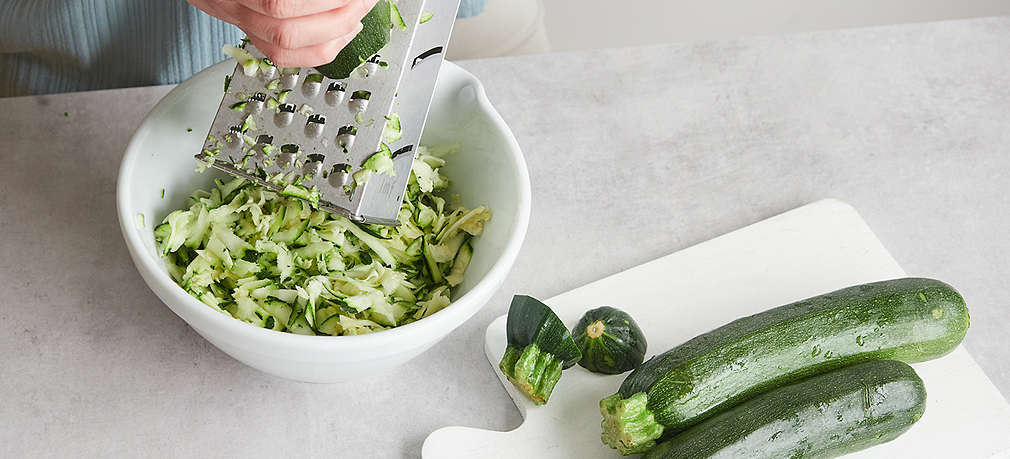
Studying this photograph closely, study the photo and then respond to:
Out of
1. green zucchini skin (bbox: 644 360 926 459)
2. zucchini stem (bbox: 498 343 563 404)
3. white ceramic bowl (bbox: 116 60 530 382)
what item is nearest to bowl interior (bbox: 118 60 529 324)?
white ceramic bowl (bbox: 116 60 530 382)

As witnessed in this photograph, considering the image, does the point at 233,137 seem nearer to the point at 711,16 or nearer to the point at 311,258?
the point at 311,258

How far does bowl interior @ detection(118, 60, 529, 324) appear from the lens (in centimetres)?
120

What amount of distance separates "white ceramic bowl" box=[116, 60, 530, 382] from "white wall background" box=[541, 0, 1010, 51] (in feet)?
6.68

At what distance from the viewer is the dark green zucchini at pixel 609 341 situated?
1.28 m

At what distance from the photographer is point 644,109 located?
168 cm

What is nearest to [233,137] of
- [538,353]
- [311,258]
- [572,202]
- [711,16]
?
[311,258]

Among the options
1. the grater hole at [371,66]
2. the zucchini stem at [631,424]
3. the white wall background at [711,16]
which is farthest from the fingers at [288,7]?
the white wall background at [711,16]

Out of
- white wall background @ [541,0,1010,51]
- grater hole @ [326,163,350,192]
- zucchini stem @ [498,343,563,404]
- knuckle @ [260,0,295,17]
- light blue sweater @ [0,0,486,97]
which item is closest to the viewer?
knuckle @ [260,0,295,17]

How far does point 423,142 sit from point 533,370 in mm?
382

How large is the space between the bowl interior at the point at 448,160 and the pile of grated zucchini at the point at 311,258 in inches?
1.2

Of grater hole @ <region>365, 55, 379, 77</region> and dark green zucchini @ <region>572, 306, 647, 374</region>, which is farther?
dark green zucchini @ <region>572, 306, 647, 374</region>

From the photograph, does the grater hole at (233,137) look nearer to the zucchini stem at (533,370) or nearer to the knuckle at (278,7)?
the knuckle at (278,7)

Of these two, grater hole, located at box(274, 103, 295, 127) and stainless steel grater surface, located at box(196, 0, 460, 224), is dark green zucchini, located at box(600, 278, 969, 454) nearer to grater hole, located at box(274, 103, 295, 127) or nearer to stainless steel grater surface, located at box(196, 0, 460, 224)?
stainless steel grater surface, located at box(196, 0, 460, 224)

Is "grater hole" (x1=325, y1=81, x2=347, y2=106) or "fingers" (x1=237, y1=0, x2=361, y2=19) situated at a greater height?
"fingers" (x1=237, y1=0, x2=361, y2=19)
